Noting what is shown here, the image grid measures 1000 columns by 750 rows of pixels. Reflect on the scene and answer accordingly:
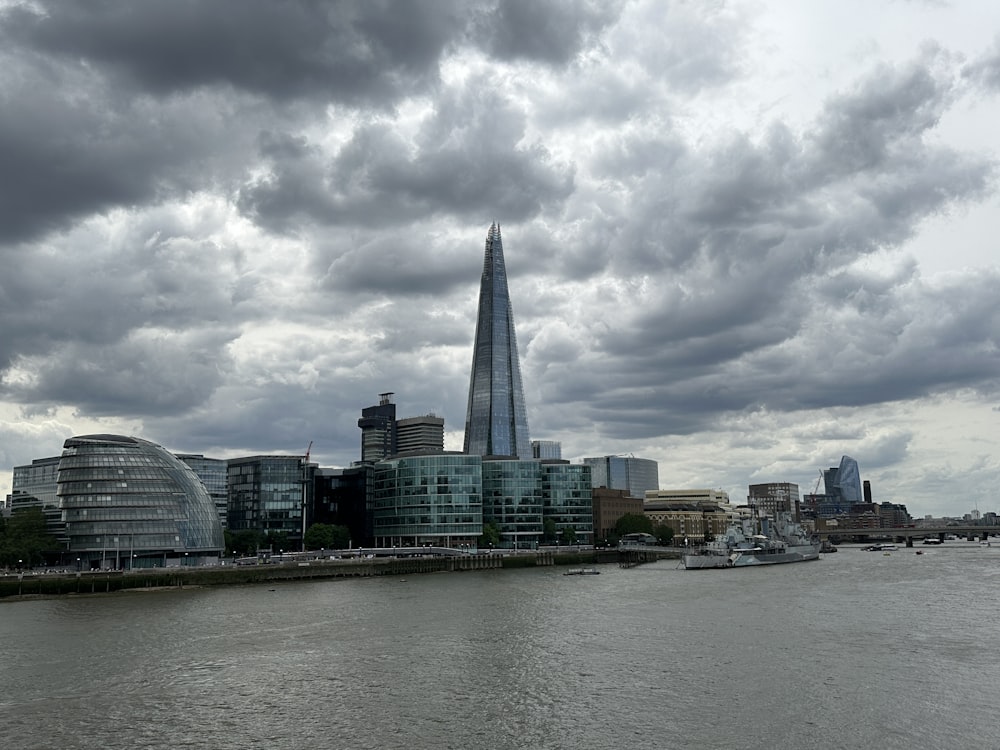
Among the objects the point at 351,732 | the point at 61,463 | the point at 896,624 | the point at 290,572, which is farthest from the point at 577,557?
the point at 351,732

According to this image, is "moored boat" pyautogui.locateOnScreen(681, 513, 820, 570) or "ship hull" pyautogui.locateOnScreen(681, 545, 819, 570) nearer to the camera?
"ship hull" pyautogui.locateOnScreen(681, 545, 819, 570)

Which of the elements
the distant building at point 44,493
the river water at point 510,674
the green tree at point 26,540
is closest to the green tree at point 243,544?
the distant building at point 44,493

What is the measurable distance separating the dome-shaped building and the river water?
45.4m

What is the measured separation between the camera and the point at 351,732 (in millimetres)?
38812

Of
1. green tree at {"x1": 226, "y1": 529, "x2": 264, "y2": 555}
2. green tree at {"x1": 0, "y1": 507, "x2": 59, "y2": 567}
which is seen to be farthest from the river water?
green tree at {"x1": 226, "y1": 529, "x2": 264, "y2": 555}

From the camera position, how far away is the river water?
3816 cm

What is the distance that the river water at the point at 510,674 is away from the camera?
3816cm

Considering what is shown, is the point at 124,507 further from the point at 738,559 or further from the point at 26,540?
the point at 738,559

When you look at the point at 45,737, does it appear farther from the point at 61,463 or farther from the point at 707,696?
the point at 61,463

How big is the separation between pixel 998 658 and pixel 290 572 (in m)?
102

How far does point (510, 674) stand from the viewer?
50.8m

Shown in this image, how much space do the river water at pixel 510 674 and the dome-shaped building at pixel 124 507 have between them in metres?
45.4

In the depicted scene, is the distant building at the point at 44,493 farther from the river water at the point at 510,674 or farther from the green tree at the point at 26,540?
the river water at the point at 510,674

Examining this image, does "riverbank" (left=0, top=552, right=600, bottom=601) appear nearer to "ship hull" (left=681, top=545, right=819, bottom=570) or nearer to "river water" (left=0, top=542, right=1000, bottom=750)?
"river water" (left=0, top=542, right=1000, bottom=750)
